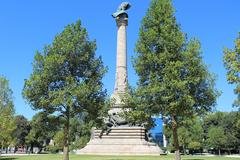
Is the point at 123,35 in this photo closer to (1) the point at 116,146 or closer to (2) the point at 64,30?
(1) the point at 116,146

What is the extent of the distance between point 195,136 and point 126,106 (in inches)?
2666

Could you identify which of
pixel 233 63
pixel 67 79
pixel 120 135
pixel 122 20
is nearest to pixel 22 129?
pixel 122 20

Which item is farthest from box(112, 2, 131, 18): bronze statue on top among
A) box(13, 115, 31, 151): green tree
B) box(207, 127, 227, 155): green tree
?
box(13, 115, 31, 151): green tree

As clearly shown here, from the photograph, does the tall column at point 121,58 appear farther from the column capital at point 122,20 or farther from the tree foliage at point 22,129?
the tree foliage at point 22,129

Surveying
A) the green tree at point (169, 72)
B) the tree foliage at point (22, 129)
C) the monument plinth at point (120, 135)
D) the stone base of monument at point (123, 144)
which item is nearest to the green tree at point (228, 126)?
the monument plinth at point (120, 135)

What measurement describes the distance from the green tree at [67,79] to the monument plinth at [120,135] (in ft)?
56.5

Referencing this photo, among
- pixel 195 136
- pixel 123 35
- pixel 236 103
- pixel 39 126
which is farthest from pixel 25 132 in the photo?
pixel 236 103

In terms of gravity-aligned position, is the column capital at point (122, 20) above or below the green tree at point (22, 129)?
above

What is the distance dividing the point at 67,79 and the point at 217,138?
239 feet

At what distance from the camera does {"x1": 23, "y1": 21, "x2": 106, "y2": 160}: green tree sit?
2800 cm

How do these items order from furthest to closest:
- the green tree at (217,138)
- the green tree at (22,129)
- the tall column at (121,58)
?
the green tree at (22,129), the green tree at (217,138), the tall column at (121,58)

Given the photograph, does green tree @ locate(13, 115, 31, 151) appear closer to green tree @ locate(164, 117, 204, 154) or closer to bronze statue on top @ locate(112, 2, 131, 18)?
green tree @ locate(164, 117, 204, 154)

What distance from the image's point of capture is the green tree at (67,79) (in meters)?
28.0

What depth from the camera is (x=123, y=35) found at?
5881 centimetres
